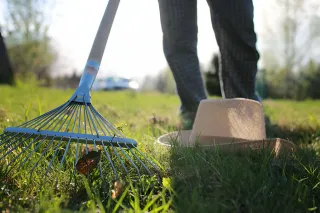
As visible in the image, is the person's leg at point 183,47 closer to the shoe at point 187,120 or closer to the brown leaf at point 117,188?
the shoe at point 187,120

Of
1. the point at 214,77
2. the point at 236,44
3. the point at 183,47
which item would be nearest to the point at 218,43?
the point at 236,44

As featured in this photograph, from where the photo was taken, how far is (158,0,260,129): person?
7.01 ft

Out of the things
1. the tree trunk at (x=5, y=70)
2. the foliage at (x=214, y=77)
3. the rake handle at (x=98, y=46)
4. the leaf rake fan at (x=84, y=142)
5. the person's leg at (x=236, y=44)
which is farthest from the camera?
the foliage at (x=214, y=77)

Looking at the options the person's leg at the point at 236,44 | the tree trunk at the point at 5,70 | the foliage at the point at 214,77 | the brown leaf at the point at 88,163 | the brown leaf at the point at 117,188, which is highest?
the person's leg at the point at 236,44

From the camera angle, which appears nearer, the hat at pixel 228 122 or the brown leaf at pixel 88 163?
the brown leaf at pixel 88 163

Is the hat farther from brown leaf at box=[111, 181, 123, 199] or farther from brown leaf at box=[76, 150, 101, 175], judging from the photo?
brown leaf at box=[111, 181, 123, 199]

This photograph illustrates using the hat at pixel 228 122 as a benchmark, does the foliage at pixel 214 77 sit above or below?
below

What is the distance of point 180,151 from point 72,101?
476 mm

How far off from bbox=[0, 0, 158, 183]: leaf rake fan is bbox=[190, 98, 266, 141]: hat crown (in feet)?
1.47

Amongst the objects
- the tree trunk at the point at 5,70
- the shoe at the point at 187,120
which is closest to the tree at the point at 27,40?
the tree trunk at the point at 5,70

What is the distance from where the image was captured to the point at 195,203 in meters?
0.91

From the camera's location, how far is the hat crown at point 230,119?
1.62m

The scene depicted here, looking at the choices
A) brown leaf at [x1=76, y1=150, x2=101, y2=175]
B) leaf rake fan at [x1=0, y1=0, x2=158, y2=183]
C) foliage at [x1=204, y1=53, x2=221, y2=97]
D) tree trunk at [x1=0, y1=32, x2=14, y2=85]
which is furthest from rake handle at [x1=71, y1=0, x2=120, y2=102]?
foliage at [x1=204, y1=53, x2=221, y2=97]

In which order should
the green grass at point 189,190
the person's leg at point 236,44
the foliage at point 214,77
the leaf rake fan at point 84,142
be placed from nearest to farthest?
the green grass at point 189,190 → the leaf rake fan at point 84,142 → the person's leg at point 236,44 → the foliage at point 214,77
